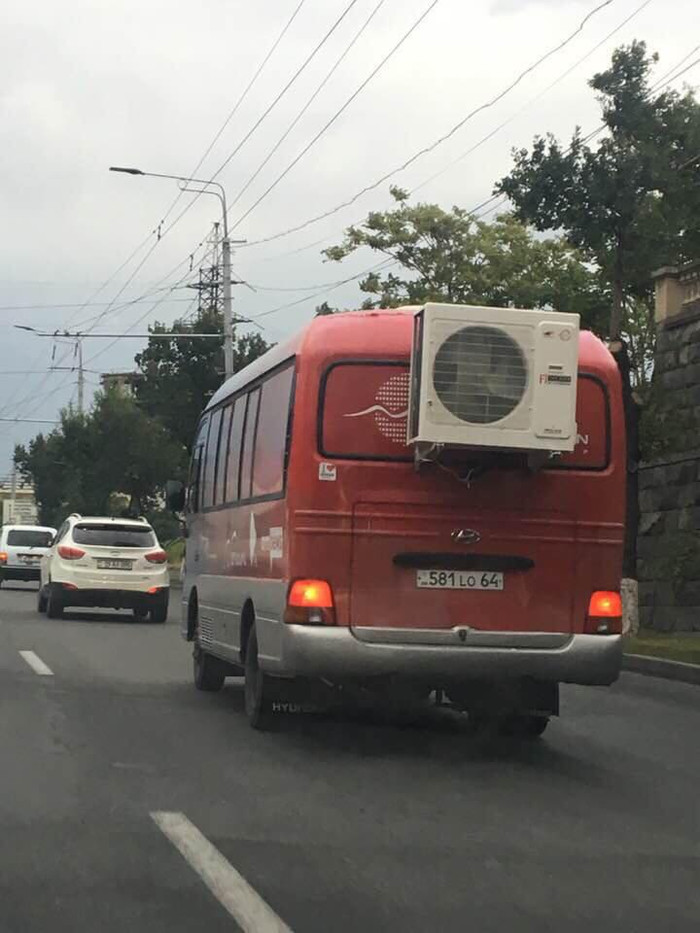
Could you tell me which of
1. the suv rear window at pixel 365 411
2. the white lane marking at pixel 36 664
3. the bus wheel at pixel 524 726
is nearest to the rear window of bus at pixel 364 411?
the suv rear window at pixel 365 411

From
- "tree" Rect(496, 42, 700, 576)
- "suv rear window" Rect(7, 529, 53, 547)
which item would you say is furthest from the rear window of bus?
"suv rear window" Rect(7, 529, 53, 547)

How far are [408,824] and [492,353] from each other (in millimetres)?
3262

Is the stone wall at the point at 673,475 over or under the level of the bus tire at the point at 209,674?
over

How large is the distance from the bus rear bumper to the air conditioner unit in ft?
4.18

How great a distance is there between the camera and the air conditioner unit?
384 inches

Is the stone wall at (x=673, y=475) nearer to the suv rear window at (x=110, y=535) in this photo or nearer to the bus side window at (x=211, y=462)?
the suv rear window at (x=110, y=535)

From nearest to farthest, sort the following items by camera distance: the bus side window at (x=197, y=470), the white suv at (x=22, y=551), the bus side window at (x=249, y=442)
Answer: the bus side window at (x=249, y=442), the bus side window at (x=197, y=470), the white suv at (x=22, y=551)

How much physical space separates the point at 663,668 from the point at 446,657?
8.43 metres

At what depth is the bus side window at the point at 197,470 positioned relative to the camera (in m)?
15.0

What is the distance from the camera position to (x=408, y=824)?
775 centimetres

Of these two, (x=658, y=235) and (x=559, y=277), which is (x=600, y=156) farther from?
(x=559, y=277)

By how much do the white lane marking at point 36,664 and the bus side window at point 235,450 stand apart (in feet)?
11.0

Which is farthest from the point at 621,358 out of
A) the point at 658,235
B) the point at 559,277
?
the point at 559,277

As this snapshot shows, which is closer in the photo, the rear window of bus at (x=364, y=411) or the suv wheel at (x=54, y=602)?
the rear window of bus at (x=364, y=411)
